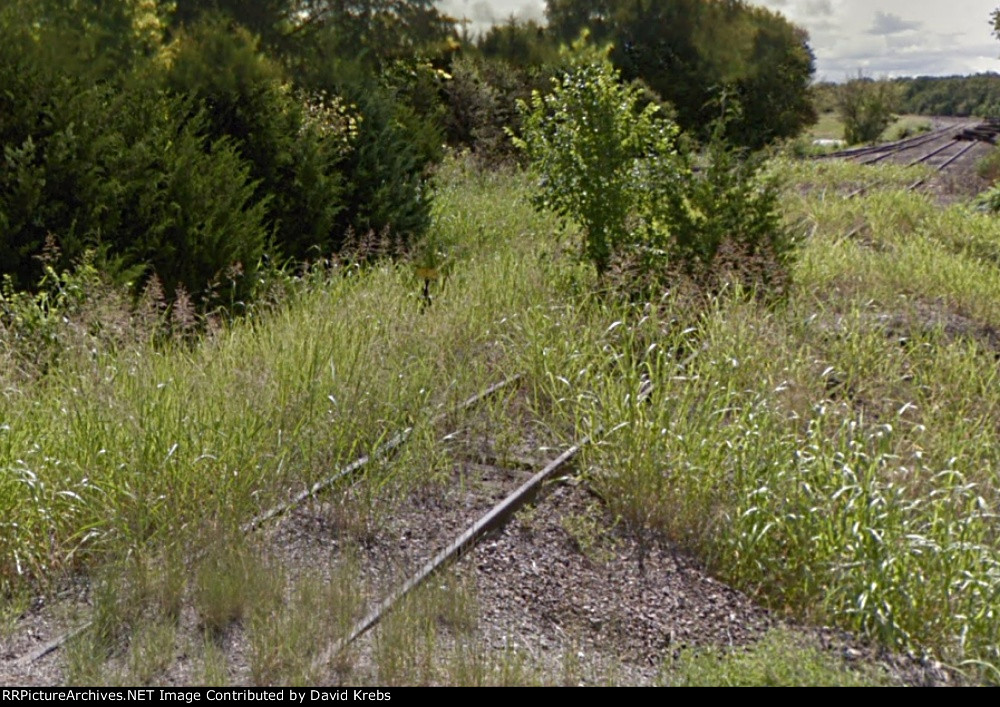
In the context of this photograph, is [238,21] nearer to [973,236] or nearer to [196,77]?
[196,77]

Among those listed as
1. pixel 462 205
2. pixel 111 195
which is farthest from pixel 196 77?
pixel 462 205

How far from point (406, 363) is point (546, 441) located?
99cm

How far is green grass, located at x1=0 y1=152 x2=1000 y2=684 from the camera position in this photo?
3861mm

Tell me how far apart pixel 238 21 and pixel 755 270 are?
1316 centimetres

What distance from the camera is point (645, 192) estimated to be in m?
9.12

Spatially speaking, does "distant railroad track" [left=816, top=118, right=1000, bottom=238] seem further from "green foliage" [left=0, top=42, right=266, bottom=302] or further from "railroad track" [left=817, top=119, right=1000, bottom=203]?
"green foliage" [left=0, top=42, right=266, bottom=302]

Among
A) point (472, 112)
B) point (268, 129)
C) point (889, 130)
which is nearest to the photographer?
point (268, 129)

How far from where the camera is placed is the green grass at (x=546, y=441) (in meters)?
3.86

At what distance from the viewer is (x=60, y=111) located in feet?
24.3

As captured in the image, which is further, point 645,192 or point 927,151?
point 927,151

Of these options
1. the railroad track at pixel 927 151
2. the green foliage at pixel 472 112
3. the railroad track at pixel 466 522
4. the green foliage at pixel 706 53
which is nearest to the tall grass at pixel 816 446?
the railroad track at pixel 466 522

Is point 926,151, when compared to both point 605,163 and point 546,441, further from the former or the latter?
point 546,441

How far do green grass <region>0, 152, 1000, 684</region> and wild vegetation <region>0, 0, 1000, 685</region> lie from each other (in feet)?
0.07

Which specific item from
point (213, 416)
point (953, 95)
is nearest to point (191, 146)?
point (213, 416)
